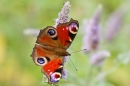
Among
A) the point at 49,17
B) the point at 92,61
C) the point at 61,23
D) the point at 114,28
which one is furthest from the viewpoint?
the point at 49,17

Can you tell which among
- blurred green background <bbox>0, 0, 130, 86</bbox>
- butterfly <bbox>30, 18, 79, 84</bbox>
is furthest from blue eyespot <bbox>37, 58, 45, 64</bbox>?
blurred green background <bbox>0, 0, 130, 86</bbox>

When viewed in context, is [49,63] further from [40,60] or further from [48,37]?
[48,37]

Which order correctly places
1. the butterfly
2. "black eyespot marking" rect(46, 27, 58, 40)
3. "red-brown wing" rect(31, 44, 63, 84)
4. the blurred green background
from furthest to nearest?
the blurred green background, "black eyespot marking" rect(46, 27, 58, 40), the butterfly, "red-brown wing" rect(31, 44, 63, 84)

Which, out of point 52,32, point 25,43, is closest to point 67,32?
point 52,32

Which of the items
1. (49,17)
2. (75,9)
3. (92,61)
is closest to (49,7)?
(49,17)

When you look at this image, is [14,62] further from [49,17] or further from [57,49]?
[57,49]

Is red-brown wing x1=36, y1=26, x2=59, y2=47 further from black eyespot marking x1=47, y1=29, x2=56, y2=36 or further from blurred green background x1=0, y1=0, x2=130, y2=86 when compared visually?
blurred green background x1=0, y1=0, x2=130, y2=86

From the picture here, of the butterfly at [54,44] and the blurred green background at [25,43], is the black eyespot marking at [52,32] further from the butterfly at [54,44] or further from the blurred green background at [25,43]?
the blurred green background at [25,43]

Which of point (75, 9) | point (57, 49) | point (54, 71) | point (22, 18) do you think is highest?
point (75, 9)
